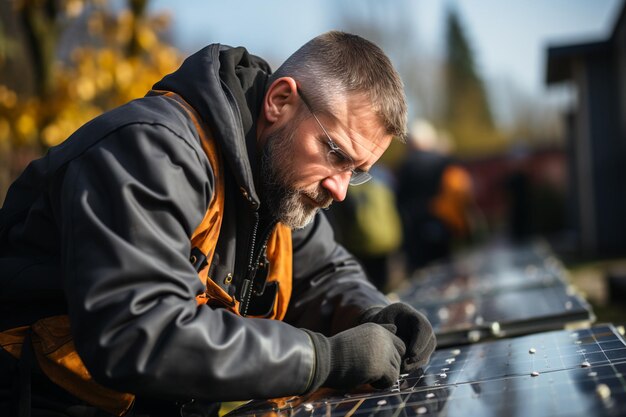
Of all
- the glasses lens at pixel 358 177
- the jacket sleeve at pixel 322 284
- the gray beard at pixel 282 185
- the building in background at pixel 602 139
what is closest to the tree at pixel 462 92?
the building in background at pixel 602 139

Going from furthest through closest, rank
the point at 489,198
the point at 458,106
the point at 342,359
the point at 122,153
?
the point at 458,106 → the point at 489,198 → the point at 342,359 → the point at 122,153

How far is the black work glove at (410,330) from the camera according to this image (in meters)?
2.49

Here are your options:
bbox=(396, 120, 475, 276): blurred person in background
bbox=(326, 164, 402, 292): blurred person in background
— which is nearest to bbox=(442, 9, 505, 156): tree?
bbox=(396, 120, 475, 276): blurred person in background

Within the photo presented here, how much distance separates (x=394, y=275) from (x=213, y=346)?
510 inches

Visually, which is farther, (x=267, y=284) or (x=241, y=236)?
→ (x=267, y=284)

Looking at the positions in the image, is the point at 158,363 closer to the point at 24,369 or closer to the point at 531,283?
the point at 24,369

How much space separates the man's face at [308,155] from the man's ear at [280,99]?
0.04 meters

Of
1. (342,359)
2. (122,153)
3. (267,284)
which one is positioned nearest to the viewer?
(122,153)

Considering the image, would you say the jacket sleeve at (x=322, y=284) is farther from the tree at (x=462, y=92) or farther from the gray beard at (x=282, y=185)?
the tree at (x=462, y=92)

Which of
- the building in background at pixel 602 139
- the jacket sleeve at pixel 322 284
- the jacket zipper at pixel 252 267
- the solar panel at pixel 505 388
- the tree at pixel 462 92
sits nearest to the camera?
the solar panel at pixel 505 388

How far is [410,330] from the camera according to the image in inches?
101

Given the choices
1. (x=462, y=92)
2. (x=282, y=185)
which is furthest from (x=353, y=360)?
(x=462, y=92)

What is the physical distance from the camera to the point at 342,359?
2125 millimetres

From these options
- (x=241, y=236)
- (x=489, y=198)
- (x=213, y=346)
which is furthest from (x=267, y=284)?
(x=489, y=198)
